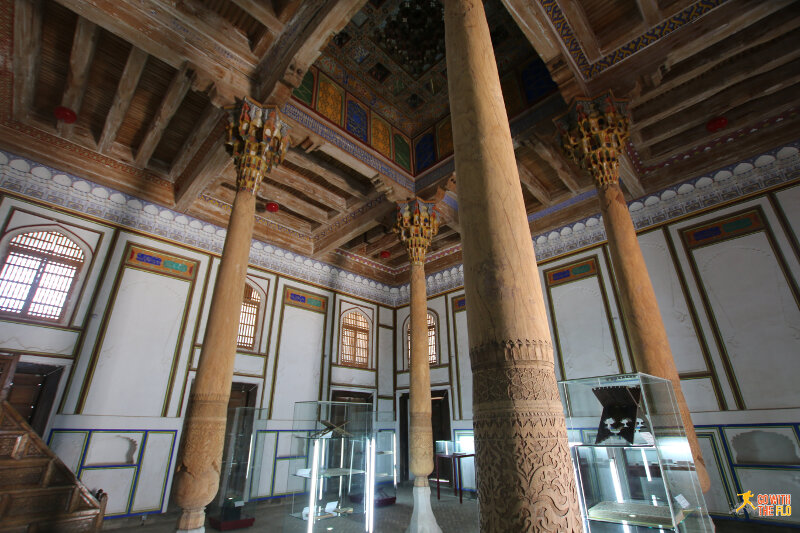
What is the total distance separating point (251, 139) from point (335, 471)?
4415 millimetres

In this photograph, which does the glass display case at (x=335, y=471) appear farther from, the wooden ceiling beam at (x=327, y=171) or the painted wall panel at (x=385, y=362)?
the painted wall panel at (x=385, y=362)

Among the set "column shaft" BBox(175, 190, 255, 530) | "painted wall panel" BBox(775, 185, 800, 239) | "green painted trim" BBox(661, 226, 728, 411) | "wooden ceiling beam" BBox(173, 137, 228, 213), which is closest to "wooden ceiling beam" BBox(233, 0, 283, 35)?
"wooden ceiling beam" BBox(173, 137, 228, 213)

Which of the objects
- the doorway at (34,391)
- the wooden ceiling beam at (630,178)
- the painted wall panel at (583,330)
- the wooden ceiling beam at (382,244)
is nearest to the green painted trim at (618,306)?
the painted wall panel at (583,330)

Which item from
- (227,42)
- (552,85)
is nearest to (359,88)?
(227,42)

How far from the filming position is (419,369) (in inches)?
242

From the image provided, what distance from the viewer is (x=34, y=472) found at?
3.98 m

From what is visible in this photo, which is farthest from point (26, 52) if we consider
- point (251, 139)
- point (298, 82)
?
point (298, 82)

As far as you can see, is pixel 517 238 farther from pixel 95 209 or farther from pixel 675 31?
pixel 95 209

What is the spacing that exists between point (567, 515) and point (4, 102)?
8400mm

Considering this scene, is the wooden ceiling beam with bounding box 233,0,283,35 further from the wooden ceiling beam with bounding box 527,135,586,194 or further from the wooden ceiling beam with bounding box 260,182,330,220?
the wooden ceiling beam with bounding box 527,135,586,194

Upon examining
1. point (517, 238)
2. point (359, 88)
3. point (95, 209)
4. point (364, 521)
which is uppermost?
point (359, 88)

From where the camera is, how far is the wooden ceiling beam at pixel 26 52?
14.9 ft

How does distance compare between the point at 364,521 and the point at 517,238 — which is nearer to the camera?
the point at 517,238

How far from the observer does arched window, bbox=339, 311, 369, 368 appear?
32.0 ft
